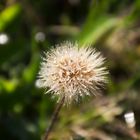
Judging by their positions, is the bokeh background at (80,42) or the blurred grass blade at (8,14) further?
the blurred grass blade at (8,14)

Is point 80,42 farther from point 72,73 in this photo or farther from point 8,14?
point 72,73

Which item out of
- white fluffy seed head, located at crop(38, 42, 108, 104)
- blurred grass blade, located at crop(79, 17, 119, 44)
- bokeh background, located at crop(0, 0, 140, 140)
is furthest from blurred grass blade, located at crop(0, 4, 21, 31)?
white fluffy seed head, located at crop(38, 42, 108, 104)

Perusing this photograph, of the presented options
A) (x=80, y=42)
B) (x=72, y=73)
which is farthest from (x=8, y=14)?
(x=72, y=73)

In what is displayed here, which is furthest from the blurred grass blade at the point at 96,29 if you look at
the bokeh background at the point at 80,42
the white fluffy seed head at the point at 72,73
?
the white fluffy seed head at the point at 72,73

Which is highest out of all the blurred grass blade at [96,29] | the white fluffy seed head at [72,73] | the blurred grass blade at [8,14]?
the blurred grass blade at [8,14]

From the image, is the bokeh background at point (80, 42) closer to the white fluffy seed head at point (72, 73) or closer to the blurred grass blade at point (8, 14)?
the blurred grass blade at point (8, 14)

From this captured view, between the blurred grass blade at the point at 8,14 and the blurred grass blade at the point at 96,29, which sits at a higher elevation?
the blurred grass blade at the point at 8,14
